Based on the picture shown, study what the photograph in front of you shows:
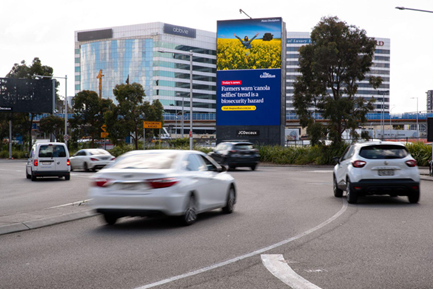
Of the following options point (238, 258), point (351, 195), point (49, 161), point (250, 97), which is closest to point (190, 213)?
point (238, 258)

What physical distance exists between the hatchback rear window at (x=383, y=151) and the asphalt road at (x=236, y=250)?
1.23 meters

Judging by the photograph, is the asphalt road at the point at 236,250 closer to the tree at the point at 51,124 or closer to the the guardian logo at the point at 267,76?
the the guardian logo at the point at 267,76

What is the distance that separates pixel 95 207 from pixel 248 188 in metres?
9.60

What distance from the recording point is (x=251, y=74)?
45969mm

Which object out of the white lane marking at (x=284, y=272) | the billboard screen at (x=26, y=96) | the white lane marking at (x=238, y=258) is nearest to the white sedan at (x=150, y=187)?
the white lane marking at (x=238, y=258)

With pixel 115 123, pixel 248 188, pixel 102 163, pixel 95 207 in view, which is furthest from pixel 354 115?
pixel 95 207

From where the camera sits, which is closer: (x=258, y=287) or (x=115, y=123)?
(x=258, y=287)

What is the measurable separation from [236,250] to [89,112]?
5595 centimetres

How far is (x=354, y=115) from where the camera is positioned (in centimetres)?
3541

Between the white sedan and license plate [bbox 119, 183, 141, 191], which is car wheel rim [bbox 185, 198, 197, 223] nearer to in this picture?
the white sedan

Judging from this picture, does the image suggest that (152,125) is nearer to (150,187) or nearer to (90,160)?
(90,160)

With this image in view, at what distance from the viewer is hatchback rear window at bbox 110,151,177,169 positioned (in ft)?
32.3

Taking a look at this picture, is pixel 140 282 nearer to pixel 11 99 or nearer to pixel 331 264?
pixel 331 264

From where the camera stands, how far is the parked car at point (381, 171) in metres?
9.77
